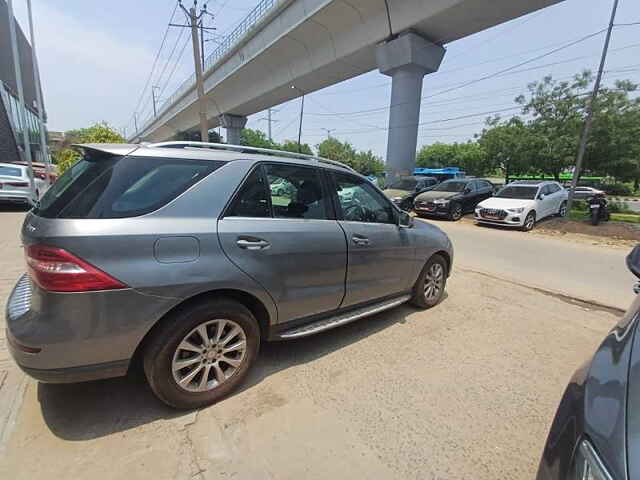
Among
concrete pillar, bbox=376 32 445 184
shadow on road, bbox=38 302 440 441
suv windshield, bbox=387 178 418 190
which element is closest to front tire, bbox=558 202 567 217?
suv windshield, bbox=387 178 418 190

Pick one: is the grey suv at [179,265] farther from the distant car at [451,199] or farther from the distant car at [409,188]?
the distant car at [409,188]

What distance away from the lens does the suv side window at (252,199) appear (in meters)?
2.35

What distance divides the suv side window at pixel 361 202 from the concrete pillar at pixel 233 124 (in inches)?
1535

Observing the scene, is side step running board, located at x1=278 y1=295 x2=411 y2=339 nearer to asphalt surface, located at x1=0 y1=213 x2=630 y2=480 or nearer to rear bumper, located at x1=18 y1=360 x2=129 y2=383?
asphalt surface, located at x1=0 y1=213 x2=630 y2=480

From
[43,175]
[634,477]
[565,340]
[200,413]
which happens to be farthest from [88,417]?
[43,175]

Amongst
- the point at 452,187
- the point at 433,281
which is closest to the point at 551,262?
the point at 433,281

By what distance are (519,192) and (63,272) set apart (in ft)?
45.3

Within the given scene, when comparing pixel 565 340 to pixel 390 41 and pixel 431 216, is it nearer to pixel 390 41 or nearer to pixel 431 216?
pixel 431 216

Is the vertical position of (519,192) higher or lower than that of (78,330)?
higher

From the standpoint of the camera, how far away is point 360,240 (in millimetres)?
3062

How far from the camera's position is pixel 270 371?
278 centimetres

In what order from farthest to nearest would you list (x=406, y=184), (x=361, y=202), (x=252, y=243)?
(x=406, y=184) → (x=361, y=202) → (x=252, y=243)

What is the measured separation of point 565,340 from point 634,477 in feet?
10.7

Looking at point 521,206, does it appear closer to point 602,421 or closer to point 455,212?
point 455,212
